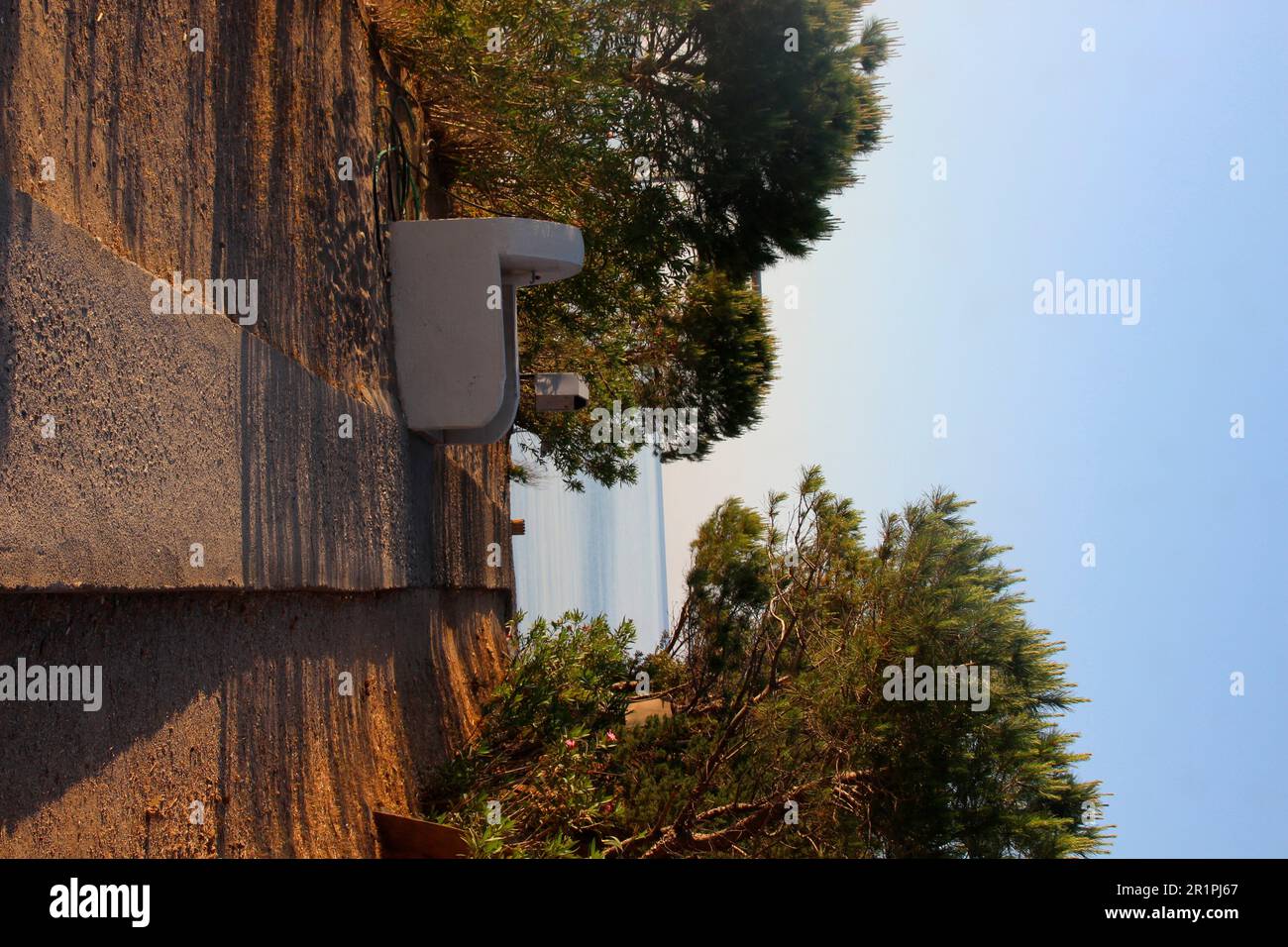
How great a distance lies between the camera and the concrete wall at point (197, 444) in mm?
2381

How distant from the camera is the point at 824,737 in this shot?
18.0 ft

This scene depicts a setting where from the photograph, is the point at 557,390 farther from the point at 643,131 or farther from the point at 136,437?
the point at 136,437

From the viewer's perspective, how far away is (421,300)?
232 inches

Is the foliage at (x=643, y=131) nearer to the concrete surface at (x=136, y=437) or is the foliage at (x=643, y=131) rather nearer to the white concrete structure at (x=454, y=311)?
the white concrete structure at (x=454, y=311)

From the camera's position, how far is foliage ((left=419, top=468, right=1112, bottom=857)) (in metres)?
4.93

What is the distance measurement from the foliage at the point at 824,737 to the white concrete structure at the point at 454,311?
6.70ft

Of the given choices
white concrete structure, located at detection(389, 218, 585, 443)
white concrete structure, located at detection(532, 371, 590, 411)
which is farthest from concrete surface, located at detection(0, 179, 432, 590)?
white concrete structure, located at detection(532, 371, 590, 411)

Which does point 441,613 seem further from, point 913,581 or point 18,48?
point 18,48

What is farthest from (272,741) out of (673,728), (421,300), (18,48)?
(673,728)

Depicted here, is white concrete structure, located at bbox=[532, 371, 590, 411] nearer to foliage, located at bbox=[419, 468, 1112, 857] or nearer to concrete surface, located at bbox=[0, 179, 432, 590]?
foliage, located at bbox=[419, 468, 1112, 857]

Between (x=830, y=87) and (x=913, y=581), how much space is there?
4117 mm

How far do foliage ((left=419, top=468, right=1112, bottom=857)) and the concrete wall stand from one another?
108cm

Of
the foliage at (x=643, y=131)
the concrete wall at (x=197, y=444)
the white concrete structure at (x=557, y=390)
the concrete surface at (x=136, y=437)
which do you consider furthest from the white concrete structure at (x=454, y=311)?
the white concrete structure at (x=557, y=390)

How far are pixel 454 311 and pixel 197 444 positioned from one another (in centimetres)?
290
